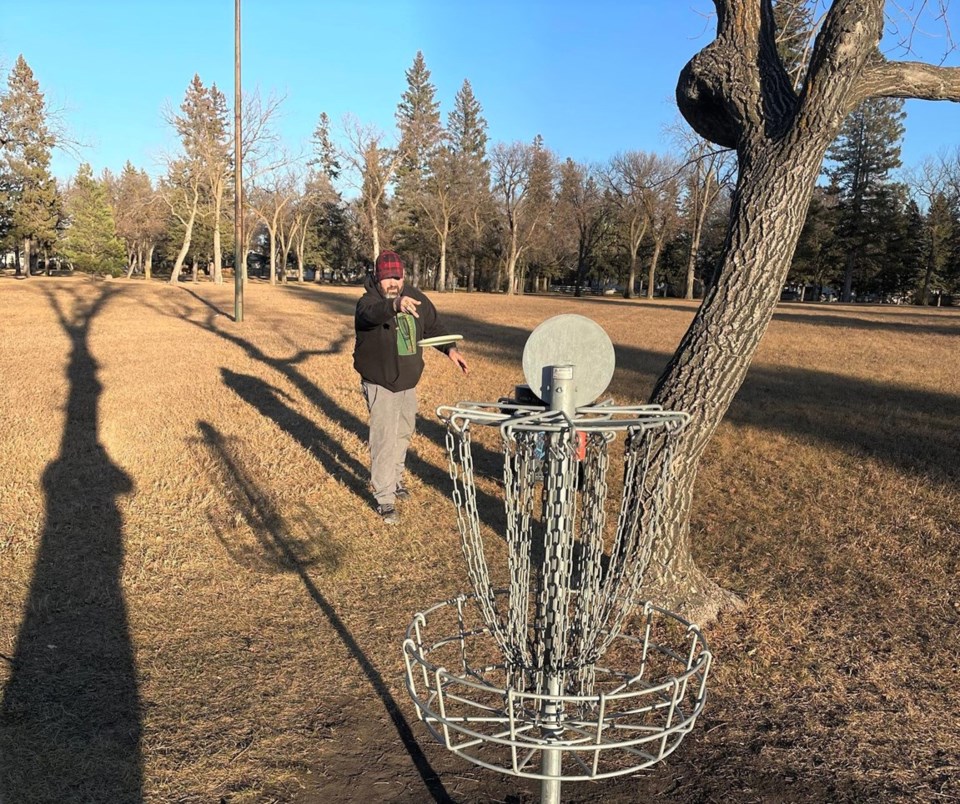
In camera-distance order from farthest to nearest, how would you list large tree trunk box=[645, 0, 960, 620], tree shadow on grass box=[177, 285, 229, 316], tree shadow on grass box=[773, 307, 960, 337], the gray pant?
tree shadow on grass box=[177, 285, 229, 316] → tree shadow on grass box=[773, 307, 960, 337] → the gray pant → large tree trunk box=[645, 0, 960, 620]

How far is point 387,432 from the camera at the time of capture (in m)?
5.83

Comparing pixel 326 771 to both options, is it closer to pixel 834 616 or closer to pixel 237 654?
pixel 237 654

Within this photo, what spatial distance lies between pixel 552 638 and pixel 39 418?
28.9 ft

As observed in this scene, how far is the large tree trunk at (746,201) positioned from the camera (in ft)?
13.1

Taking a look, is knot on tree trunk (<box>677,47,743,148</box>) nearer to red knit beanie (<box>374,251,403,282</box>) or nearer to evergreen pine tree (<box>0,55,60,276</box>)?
red knit beanie (<box>374,251,403,282</box>)

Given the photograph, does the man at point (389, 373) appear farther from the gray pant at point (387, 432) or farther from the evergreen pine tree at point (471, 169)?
the evergreen pine tree at point (471, 169)

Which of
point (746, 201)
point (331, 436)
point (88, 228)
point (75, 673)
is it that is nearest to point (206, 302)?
point (331, 436)

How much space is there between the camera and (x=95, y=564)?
16.2ft

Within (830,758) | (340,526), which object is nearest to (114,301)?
(340,526)

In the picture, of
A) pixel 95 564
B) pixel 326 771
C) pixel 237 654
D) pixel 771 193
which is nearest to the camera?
pixel 326 771

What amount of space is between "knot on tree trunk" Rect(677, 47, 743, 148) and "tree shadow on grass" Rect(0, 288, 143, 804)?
4425 millimetres

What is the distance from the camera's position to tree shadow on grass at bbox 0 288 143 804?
2.79 metres

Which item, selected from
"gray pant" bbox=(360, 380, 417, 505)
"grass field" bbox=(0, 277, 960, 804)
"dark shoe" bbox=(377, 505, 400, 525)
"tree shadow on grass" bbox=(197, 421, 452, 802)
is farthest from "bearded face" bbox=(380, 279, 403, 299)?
"tree shadow on grass" bbox=(197, 421, 452, 802)

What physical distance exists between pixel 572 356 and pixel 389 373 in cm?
383
